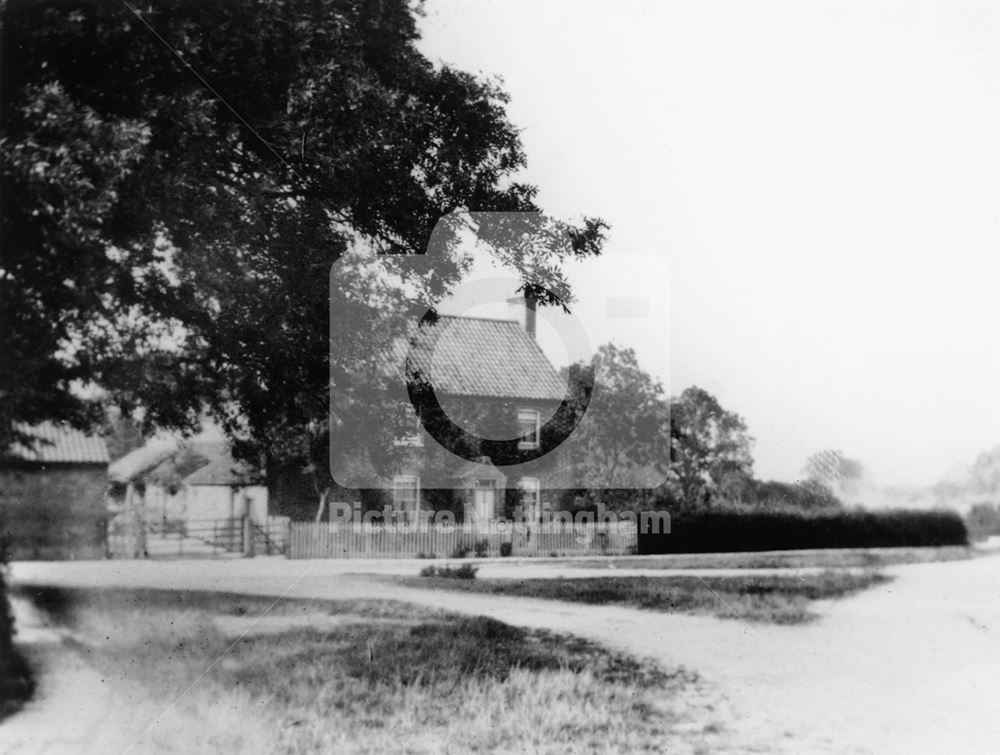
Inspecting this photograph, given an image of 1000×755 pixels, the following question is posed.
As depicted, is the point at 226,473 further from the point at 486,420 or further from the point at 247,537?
the point at 486,420

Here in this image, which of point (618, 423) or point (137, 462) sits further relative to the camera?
point (618, 423)

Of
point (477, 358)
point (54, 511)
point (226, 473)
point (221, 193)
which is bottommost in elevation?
point (54, 511)

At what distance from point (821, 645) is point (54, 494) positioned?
115 inches

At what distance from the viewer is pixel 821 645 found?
345 centimetres

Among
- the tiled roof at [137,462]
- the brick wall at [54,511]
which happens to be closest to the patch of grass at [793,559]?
the tiled roof at [137,462]

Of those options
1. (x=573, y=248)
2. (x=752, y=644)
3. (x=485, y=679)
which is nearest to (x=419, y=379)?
(x=573, y=248)

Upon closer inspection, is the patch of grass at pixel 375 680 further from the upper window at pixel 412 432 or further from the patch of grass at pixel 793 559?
the upper window at pixel 412 432

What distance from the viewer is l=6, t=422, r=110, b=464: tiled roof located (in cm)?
298

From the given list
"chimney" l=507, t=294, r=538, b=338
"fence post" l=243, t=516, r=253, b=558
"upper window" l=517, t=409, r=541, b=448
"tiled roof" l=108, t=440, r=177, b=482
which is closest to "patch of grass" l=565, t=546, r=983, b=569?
"upper window" l=517, t=409, r=541, b=448

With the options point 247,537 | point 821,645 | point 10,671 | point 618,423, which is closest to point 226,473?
point 247,537

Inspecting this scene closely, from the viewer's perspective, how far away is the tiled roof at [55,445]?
2984mm

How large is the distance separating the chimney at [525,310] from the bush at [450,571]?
89 cm

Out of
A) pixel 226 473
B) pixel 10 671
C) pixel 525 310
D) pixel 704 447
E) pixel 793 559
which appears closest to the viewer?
pixel 10 671

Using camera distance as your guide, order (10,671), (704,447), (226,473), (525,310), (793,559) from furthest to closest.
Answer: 1. (793,559)
2. (704,447)
3. (525,310)
4. (226,473)
5. (10,671)
